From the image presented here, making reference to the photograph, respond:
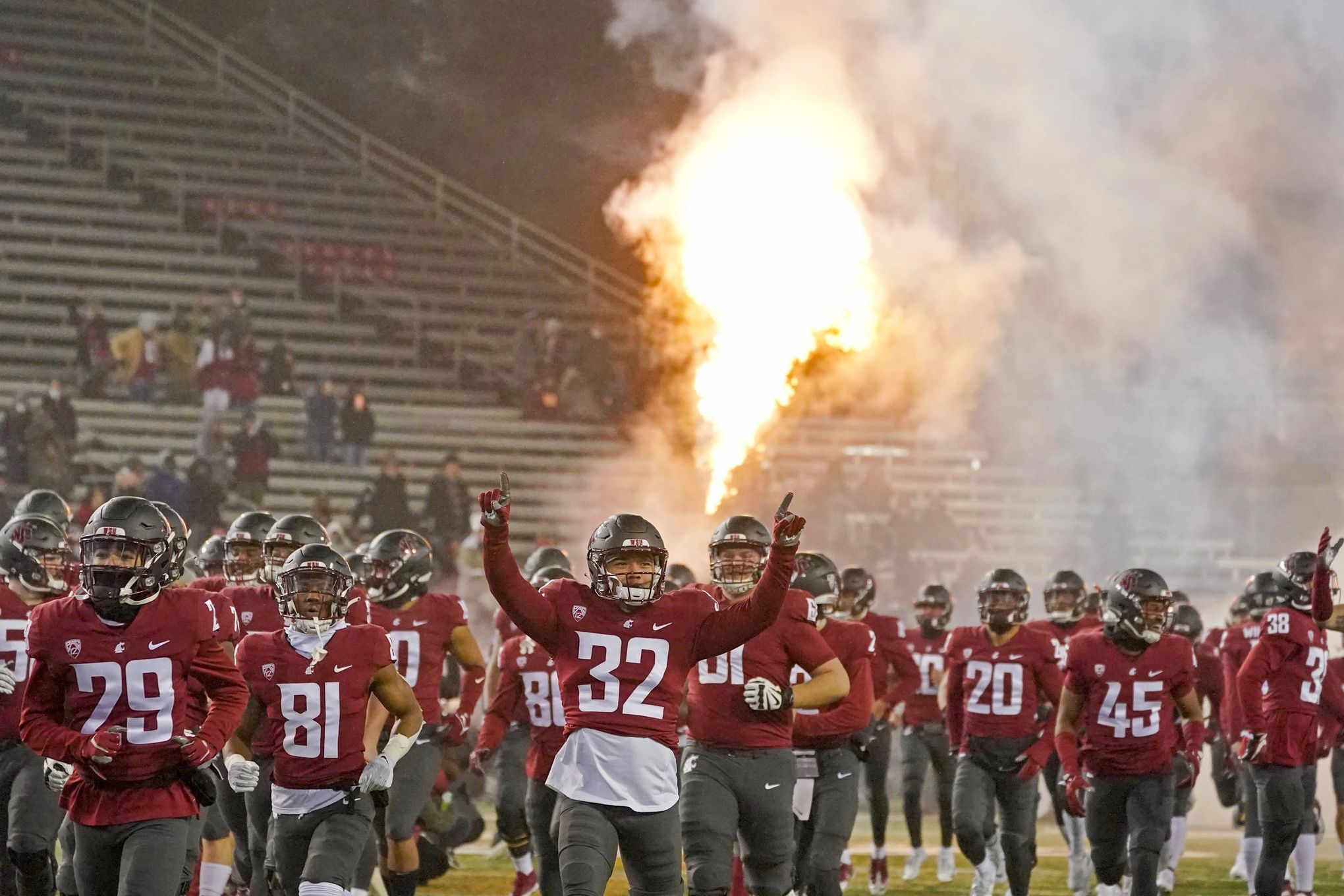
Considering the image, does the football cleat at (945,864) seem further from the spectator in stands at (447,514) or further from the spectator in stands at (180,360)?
the spectator in stands at (180,360)

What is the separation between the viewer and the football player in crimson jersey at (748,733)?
6.58 m

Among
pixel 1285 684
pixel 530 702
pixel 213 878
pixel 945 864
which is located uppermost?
pixel 1285 684

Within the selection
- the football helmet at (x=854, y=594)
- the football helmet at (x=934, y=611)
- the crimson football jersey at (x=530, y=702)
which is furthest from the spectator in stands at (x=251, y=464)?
the crimson football jersey at (x=530, y=702)

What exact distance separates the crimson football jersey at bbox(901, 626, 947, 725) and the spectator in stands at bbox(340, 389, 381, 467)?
32.2 feet

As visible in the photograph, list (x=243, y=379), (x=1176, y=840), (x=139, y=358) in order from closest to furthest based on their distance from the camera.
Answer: (x=1176, y=840) < (x=243, y=379) < (x=139, y=358)

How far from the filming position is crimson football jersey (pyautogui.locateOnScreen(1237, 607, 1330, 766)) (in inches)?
308

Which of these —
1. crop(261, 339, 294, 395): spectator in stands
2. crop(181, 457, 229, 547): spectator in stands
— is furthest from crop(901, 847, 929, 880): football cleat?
crop(261, 339, 294, 395): spectator in stands

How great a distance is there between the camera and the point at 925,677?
11.2 metres

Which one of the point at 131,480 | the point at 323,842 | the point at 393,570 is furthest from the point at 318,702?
the point at 131,480

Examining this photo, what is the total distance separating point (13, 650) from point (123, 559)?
209 cm

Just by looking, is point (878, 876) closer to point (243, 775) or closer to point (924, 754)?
point (924, 754)

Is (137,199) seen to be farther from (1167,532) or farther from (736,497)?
(1167,532)

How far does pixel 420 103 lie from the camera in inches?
982

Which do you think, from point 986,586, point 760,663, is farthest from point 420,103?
point 760,663
